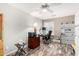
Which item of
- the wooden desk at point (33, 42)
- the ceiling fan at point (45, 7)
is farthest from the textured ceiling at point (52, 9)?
the wooden desk at point (33, 42)

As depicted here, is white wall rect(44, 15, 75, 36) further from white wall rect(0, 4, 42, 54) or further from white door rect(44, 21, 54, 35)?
white wall rect(0, 4, 42, 54)

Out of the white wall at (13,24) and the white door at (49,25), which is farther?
the white door at (49,25)

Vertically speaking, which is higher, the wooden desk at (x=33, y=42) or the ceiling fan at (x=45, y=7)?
the ceiling fan at (x=45, y=7)

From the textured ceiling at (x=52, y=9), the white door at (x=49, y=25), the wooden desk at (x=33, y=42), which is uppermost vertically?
the textured ceiling at (x=52, y=9)

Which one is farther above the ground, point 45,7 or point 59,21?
point 45,7

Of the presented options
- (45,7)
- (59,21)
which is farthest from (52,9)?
(59,21)

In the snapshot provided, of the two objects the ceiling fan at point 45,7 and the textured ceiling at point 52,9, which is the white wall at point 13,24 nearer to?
the textured ceiling at point 52,9

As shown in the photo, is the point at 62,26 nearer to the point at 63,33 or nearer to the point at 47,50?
the point at 63,33

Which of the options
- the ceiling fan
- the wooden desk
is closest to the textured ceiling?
the ceiling fan

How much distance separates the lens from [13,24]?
5.60 ft

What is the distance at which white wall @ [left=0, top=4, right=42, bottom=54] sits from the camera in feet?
5.42

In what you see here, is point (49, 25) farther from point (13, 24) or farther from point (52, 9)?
point (13, 24)

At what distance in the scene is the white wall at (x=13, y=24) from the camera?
1.65 metres

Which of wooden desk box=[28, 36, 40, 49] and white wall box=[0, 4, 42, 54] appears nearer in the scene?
white wall box=[0, 4, 42, 54]
